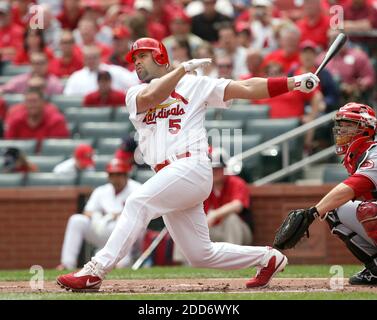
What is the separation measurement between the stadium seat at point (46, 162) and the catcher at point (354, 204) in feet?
19.3

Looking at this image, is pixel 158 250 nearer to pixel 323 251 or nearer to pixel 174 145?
pixel 323 251

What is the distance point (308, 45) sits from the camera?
41.3ft

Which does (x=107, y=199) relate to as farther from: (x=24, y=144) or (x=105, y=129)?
(x=24, y=144)

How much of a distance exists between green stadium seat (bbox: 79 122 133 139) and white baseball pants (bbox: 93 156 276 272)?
227 inches

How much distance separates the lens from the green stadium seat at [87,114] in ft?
44.4

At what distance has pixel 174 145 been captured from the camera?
7.27m

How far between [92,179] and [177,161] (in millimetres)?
5523

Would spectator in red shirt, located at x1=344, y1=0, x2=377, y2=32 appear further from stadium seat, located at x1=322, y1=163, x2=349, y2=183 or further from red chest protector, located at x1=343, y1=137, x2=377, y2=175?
red chest protector, located at x1=343, y1=137, x2=377, y2=175

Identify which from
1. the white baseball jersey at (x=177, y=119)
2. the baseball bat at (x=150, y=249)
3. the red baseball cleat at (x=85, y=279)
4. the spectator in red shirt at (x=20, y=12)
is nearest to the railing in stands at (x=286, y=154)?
the baseball bat at (x=150, y=249)

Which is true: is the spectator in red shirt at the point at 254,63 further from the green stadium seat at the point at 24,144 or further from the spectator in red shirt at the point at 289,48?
the green stadium seat at the point at 24,144

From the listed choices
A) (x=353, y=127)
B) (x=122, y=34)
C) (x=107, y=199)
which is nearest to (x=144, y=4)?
(x=122, y=34)

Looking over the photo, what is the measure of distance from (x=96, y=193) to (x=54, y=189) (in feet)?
1.99

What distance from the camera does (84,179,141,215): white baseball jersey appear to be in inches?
472
